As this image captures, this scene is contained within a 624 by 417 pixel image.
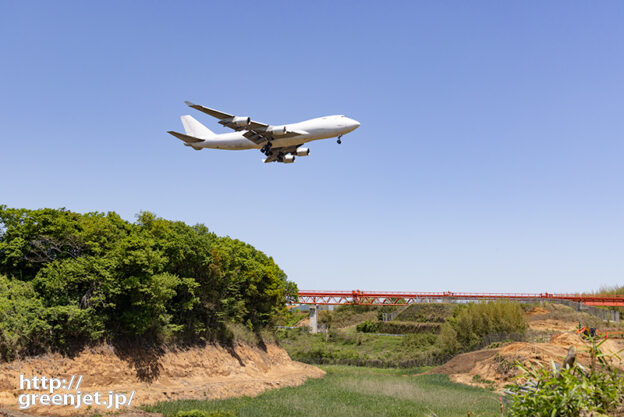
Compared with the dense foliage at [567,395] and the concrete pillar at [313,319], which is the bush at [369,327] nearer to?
the concrete pillar at [313,319]

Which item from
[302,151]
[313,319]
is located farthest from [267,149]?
[313,319]

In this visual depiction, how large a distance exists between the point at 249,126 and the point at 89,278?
18.2 meters

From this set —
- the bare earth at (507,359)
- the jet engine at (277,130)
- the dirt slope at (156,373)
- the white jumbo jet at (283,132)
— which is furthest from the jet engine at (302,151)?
the bare earth at (507,359)

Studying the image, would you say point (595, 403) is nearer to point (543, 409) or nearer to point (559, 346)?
point (543, 409)

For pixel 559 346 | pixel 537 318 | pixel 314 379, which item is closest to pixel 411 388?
pixel 314 379

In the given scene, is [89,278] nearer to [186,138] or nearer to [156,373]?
[156,373]

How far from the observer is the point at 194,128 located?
6794 cm

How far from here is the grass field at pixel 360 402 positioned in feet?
99.9

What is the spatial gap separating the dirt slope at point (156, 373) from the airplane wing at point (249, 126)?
1988 centimetres

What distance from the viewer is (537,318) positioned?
7812 cm

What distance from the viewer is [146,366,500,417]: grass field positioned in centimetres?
3044

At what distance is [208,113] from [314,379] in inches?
1124

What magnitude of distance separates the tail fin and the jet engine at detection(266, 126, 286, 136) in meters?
25.1

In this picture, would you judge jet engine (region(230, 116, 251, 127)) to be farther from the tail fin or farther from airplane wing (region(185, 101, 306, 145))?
the tail fin
